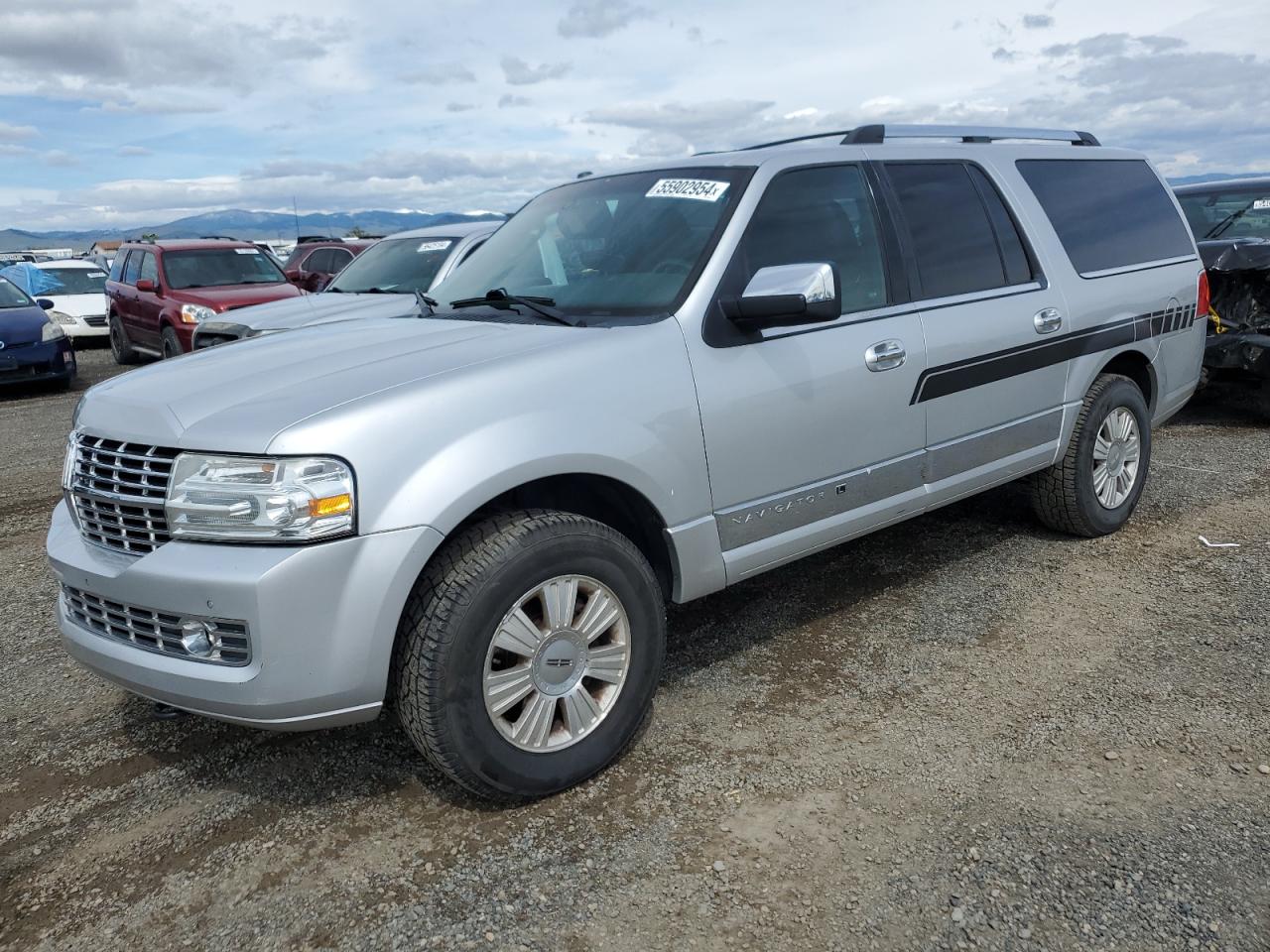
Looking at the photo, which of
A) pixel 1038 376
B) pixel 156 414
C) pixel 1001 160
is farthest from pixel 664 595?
pixel 1001 160

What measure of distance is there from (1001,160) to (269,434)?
11.3 ft

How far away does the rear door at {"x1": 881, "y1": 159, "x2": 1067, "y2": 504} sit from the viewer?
4016 mm

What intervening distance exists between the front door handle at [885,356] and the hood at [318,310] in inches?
175

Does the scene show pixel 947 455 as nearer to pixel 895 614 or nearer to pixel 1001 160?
pixel 895 614

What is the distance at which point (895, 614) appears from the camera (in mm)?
4348

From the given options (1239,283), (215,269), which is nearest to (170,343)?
(215,269)

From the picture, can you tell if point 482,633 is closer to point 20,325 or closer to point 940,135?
point 940,135

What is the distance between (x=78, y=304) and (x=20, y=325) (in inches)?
217

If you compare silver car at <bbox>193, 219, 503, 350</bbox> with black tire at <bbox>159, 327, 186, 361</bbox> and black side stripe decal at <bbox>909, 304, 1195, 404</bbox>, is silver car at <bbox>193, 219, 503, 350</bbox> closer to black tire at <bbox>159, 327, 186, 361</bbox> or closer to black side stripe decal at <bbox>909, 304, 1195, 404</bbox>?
black tire at <bbox>159, 327, 186, 361</bbox>

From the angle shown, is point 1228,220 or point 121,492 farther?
point 1228,220

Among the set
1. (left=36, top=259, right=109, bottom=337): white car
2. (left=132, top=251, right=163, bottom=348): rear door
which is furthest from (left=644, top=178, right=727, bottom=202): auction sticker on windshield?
(left=36, top=259, right=109, bottom=337): white car

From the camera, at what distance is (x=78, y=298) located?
1711cm

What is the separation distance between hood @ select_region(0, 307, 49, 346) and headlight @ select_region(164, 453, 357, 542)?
11.0 metres

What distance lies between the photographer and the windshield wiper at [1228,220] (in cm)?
811
